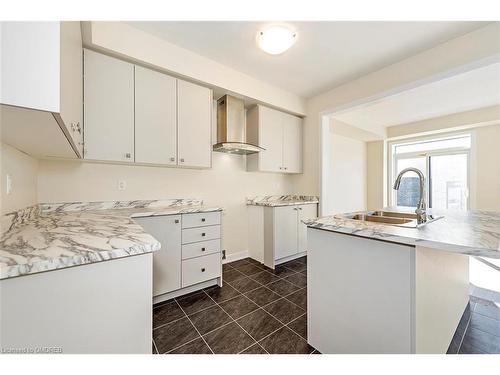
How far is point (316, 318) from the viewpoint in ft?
4.23

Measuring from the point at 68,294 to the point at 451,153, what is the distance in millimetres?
6056

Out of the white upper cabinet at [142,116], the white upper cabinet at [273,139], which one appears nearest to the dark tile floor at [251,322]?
the white upper cabinet at [142,116]

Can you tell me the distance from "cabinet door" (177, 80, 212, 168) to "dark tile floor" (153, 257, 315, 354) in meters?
1.40

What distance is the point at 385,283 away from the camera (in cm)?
99

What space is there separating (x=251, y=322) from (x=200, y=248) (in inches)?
32.8

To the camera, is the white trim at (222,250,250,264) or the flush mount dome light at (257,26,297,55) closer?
the flush mount dome light at (257,26,297,55)

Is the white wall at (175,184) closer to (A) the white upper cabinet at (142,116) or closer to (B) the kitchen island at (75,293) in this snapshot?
(A) the white upper cabinet at (142,116)

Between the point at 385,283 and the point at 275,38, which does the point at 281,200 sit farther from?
the point at 385,283

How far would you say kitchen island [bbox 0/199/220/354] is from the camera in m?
0.61

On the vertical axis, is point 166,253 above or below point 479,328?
above

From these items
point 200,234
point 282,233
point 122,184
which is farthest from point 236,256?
point 122,184

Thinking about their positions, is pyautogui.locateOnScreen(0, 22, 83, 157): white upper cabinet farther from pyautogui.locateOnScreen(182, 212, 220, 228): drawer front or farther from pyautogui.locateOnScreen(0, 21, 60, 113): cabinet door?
pyautogui.locateOnScreen(182, 212, 220, 228): drawer front

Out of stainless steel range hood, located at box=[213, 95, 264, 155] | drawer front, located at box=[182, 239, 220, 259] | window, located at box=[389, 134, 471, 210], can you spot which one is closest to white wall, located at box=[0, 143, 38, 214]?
drawer front, located at box=[182, 239, 220, 259]
